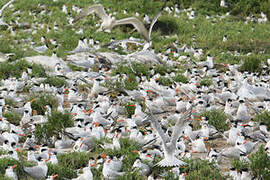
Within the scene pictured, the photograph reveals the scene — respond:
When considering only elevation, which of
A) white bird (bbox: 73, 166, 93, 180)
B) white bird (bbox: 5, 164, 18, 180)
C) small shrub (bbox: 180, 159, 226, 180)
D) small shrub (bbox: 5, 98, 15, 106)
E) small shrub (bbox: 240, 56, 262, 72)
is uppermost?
white bird (bbox: 5, 164, 18, 180)

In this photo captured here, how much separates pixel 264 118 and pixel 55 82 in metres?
4.75

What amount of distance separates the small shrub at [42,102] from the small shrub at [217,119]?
300cm

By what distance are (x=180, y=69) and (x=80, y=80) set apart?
2.94m

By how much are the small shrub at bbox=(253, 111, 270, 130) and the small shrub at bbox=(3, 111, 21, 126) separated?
4417 millimetres

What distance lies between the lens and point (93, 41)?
15.8 meters

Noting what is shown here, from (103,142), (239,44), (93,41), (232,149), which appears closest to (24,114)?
(103,142)

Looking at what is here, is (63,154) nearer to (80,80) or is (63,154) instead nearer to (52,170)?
(52,170)

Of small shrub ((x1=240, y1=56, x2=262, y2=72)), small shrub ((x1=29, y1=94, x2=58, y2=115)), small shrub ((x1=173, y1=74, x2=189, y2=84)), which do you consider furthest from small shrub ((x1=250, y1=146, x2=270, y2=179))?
small shrub ((x1=240, y1=56, x2=262, y2=72))

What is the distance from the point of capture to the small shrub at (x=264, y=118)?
9289 mm

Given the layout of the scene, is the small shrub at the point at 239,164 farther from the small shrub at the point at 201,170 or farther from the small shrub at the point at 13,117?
the small shrub at the point at 13,117

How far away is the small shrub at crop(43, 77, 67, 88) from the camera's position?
11.6m

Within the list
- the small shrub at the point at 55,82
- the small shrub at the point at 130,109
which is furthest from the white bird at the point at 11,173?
the small shrub at the point at 55,82

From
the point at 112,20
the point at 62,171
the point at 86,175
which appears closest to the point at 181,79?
the point at 112,20

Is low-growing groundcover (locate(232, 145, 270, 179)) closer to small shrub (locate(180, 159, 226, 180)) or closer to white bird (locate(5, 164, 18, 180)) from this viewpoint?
small shrub (locate(180, 159, 226, 180))
